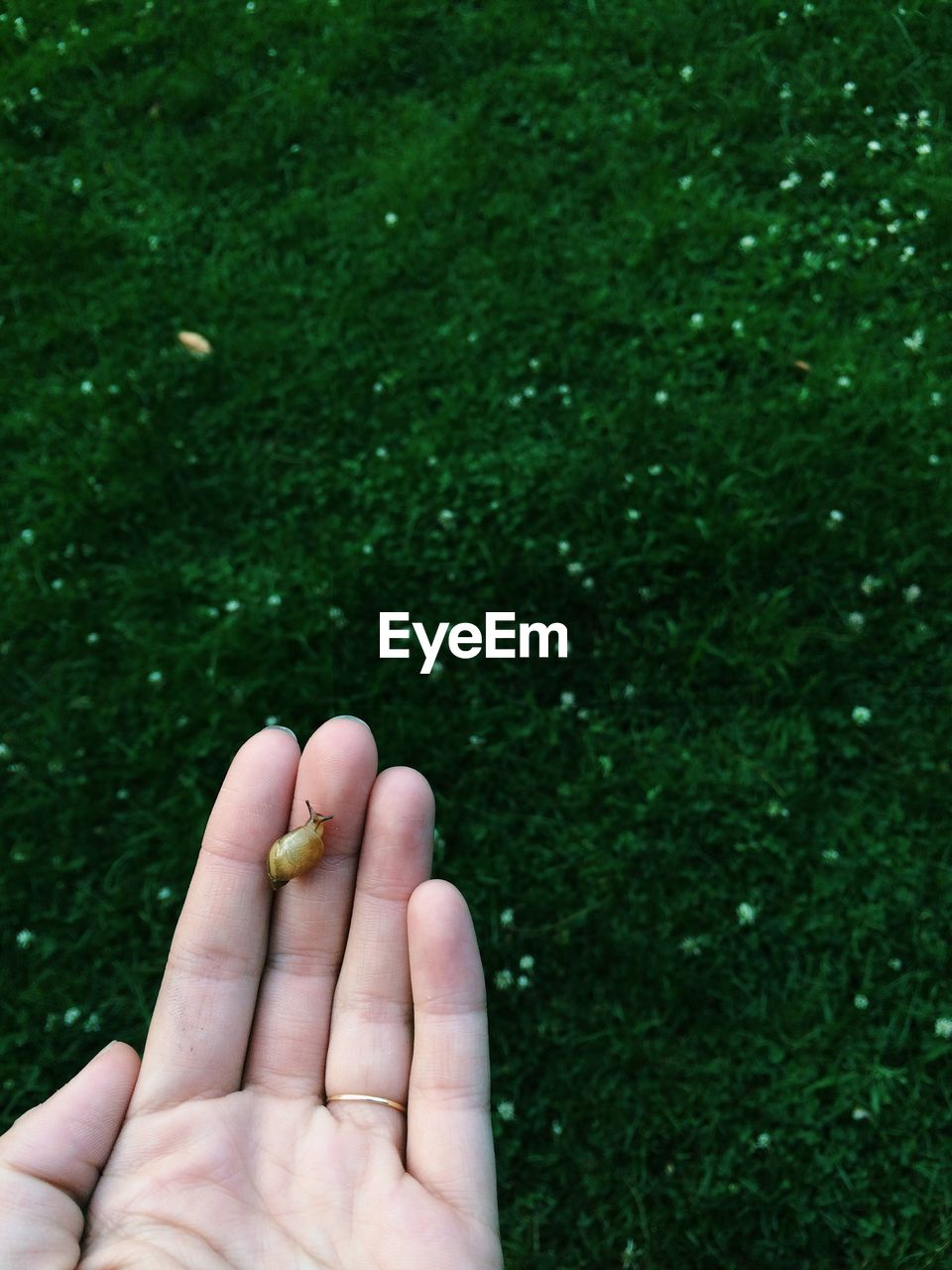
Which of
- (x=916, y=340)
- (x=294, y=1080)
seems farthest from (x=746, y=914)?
(x=916, y=340)

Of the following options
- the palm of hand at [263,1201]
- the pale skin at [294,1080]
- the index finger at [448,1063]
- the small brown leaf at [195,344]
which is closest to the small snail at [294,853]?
the pale skin at [294,1080]

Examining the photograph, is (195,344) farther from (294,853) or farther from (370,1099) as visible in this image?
(370,1099)

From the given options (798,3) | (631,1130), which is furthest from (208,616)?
(798,3)

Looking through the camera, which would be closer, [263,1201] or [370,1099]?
[263,1201]

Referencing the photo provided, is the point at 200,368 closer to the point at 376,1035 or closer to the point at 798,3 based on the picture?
the point at 376,1035

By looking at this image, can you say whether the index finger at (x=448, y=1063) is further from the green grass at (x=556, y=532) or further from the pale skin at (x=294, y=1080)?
the green grass at (x=556, y=532)

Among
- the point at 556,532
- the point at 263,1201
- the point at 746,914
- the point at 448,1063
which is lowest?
the point at 746,914

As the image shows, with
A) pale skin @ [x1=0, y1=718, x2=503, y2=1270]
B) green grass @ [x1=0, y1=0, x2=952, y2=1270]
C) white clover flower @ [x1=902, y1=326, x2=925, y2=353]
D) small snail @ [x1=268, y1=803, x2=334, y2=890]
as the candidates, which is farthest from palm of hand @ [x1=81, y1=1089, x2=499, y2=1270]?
white clover flower @ [x1=902, y1=326, x2=925, y2=353]

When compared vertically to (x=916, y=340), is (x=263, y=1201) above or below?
below
